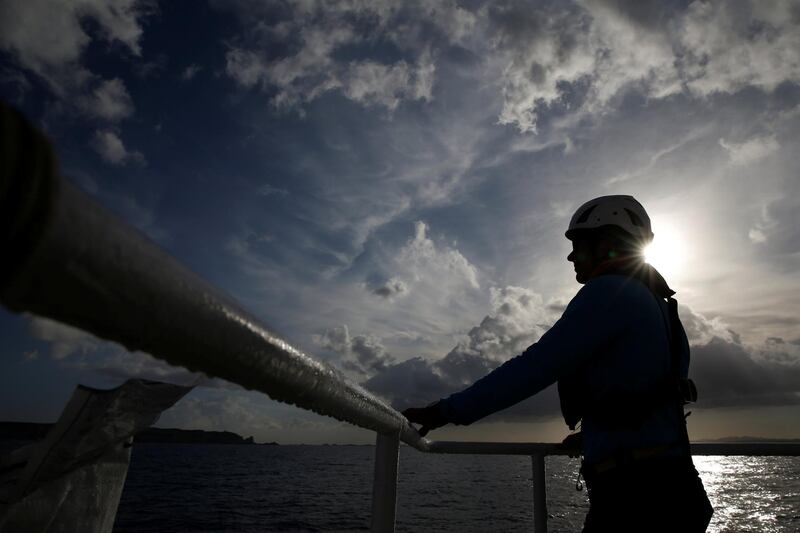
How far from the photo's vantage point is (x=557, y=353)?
214 centimetres

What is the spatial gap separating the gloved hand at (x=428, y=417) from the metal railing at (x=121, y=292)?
164cm

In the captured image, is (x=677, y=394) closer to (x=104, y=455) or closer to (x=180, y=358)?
(x=180, y=358)

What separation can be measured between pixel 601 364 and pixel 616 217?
3.76 feet

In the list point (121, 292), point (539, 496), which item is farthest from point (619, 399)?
point (121, 292)

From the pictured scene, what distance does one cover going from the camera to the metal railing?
39 cm

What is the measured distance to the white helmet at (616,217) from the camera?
2.98 metres

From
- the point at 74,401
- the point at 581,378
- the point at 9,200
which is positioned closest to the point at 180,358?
the point at 9,200

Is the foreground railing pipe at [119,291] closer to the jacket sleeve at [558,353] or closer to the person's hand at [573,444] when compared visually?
the jacket sleeve at [558,353]

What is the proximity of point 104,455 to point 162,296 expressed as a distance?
2415 millimetres

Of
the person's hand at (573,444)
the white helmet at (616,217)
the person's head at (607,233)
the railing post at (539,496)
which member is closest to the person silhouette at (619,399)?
the person's head at (607,233)

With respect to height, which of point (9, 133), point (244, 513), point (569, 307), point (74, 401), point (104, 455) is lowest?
point (244, 513)

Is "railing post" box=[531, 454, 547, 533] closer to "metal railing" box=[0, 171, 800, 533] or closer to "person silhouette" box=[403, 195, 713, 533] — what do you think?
"person silhouette" box=[403, 195, 713, 533]

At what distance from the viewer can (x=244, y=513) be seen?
50969mm

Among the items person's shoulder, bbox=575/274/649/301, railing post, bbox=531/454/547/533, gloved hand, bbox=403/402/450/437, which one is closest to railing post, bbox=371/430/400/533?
gloved hand, bbox=403/402/450/437
